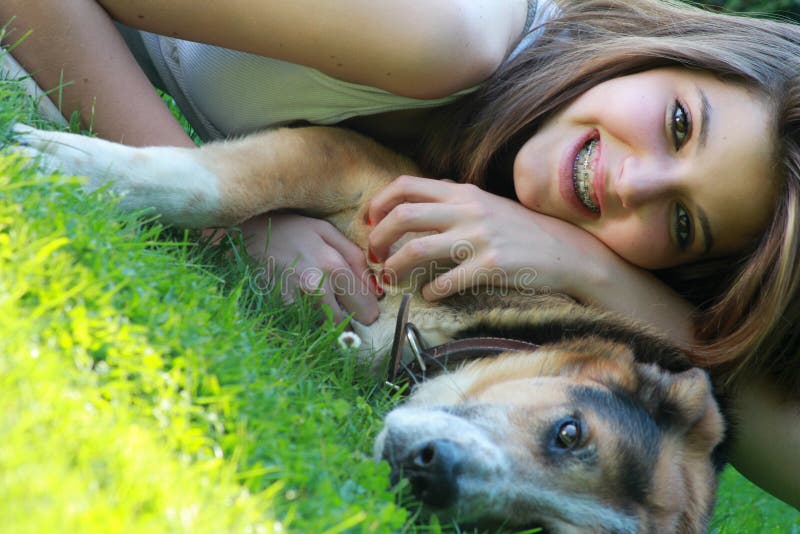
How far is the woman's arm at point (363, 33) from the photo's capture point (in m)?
2.80

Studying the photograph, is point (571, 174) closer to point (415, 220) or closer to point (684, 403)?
point (415, 220)

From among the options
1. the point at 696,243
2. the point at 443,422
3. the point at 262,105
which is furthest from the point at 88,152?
the point at 696,243

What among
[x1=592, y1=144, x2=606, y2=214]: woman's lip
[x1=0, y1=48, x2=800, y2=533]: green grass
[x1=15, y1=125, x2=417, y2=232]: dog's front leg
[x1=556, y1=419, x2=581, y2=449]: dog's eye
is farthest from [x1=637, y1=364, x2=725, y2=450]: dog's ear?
[x1=15, y1=125, x2=417, y2=232]: dog's front leg

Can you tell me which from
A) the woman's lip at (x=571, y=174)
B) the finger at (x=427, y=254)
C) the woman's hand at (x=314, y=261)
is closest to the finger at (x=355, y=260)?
the woman's hand at (x=314, y=261)

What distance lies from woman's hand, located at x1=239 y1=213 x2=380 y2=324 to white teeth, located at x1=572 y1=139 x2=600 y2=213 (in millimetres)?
788

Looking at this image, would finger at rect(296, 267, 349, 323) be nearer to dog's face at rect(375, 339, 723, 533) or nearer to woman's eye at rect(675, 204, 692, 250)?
dog's face at rect(375, 339, 723, 533)

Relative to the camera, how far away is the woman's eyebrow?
2824 millimetres

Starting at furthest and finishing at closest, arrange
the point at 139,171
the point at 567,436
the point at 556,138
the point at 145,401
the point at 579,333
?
1. the point at 556,138
2. the point at 579,333
3. the point at 139,171
4. the point at 567,436
5. the point at 145,401

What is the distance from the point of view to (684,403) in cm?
271

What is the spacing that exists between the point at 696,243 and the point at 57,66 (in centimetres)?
234

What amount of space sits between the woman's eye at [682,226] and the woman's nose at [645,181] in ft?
0.35

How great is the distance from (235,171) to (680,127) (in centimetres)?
152

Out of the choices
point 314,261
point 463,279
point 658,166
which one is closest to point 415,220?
point 463,279

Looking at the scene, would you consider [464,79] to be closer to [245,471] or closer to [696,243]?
[696,243]
